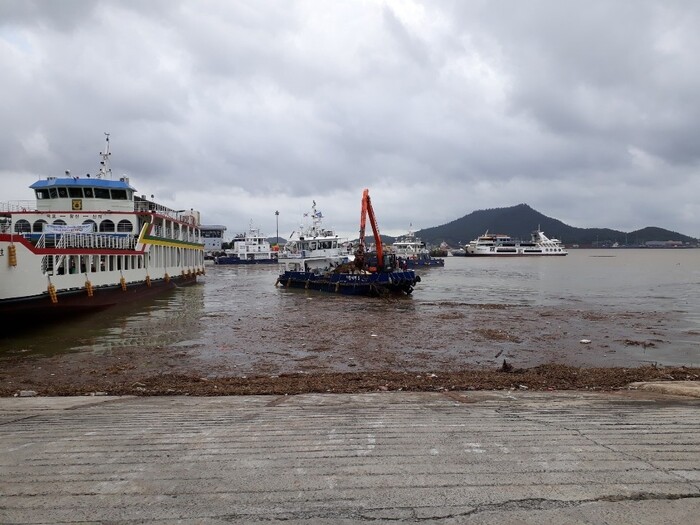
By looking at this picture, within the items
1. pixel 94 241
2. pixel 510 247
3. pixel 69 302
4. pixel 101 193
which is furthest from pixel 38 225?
pixel 510 247

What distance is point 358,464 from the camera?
4.32m

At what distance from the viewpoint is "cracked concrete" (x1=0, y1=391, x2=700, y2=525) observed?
351 centimetres

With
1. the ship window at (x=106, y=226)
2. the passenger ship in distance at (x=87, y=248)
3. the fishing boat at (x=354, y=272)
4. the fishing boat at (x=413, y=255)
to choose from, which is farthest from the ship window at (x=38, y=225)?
the fishing boat at (x=413, y=255)

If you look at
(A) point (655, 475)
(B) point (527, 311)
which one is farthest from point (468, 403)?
(B) point (527, 311)

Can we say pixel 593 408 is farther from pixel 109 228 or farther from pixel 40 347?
pixel 109 228

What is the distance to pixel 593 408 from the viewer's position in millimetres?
6207

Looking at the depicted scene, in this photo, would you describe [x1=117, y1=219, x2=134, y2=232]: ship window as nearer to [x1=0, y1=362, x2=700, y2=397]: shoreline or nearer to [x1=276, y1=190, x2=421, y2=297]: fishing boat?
[x1=276, y1=190, x2=421, y2=297]: fishing boat

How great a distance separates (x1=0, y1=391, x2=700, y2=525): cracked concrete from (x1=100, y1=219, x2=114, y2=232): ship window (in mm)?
28430

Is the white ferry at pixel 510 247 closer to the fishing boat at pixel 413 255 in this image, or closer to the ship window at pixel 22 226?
the fishing boat at pixel 413 255

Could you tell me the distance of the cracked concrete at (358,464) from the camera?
3514 mm

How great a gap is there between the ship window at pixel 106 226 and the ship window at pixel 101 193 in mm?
1971

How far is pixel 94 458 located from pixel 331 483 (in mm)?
2296

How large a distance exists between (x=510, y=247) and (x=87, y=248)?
428 ft

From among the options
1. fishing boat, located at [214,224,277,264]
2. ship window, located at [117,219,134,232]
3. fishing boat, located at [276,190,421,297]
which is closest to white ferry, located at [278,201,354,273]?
fishing boat, located at [276,190,421,297]
